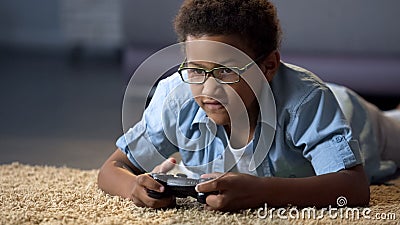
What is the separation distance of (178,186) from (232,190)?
0.08 metres

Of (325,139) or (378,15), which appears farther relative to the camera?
(378,15)

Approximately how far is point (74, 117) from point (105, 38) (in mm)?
1614

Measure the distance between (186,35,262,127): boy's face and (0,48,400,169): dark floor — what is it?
56cm

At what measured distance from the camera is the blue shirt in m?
1.17

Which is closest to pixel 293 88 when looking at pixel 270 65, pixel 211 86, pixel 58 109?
pixel 270 65

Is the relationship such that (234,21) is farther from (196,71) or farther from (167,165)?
(167,165)

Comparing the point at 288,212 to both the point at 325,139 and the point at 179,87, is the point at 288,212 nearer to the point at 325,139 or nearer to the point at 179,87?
the point at 325,139

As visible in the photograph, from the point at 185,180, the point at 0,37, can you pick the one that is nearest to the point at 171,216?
the point at 185,180

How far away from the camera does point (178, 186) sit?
1093 millimetres

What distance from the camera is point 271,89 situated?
121 cm

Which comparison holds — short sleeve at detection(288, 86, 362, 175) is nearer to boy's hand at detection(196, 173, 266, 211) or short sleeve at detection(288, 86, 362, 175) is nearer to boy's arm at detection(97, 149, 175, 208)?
boy's hand at detection(196, 173, 266, 211)

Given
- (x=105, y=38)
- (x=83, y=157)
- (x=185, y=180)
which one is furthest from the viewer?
(x=105, y=38)

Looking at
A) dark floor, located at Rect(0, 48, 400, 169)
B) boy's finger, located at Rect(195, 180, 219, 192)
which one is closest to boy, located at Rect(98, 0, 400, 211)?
boy's finger, located at Rect(195, 180, 219, 192)

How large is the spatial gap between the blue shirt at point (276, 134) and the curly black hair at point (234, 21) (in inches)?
3.7
